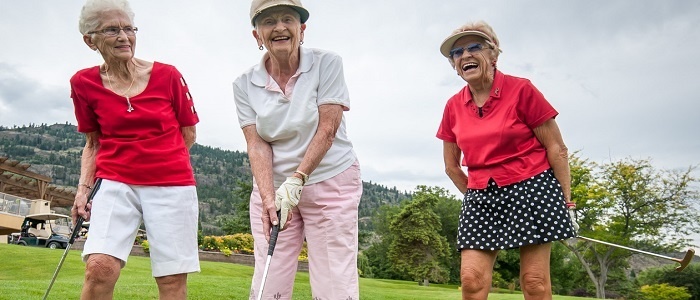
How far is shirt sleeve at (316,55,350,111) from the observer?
3.27m

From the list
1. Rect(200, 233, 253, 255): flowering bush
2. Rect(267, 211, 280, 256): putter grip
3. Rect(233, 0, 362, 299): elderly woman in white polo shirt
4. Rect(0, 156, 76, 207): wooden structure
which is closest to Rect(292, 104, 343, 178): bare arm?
Rect(233, 0, 362, 299): elderly woman in white polo shirt

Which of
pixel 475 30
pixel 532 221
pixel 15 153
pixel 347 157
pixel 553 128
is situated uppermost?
pixel 15 153

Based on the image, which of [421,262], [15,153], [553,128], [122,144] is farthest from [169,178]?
[15,153]

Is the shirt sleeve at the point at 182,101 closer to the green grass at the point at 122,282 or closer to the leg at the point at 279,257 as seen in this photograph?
the leg at the point at 279,257

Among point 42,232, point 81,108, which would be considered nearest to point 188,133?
point 81,108

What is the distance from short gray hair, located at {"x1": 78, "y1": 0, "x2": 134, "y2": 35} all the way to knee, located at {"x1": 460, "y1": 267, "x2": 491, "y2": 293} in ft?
8.05

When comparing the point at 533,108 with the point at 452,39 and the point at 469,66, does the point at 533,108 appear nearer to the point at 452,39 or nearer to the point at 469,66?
the point at 469,66

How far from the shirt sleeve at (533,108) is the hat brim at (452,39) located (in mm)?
429

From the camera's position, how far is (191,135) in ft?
11.9

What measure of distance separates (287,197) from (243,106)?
71 cm

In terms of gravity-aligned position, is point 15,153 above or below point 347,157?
above

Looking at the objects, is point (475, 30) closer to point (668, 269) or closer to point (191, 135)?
point (191, 135)

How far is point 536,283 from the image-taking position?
11.6 ft

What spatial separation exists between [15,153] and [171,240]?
8687 inches
